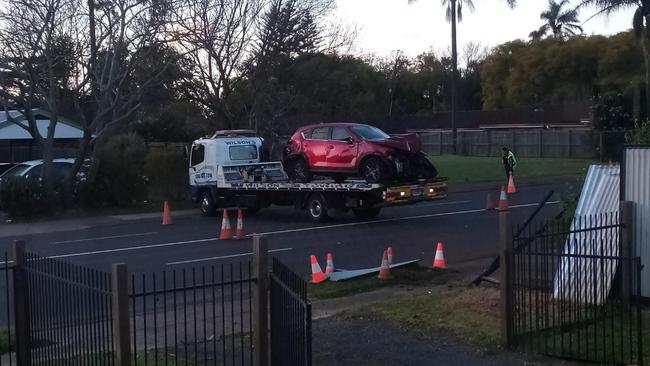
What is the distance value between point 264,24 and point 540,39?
178 feet

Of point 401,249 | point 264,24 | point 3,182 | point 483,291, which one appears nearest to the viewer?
point 483,291

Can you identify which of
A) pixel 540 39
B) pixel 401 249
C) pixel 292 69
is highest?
pixel 540 39

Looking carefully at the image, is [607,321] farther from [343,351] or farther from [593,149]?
[593,149]

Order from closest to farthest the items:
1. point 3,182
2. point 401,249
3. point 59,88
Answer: point 401,249 → point 3,182 → point 59,88

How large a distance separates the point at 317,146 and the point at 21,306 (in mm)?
17318

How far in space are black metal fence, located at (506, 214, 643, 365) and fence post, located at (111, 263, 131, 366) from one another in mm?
4163

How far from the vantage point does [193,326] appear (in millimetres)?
11039

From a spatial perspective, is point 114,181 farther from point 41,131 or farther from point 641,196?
point 641,196

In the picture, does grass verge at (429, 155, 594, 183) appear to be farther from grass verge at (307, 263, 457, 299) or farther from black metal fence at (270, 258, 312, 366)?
black metal fence at (270, 258, 312, 366)

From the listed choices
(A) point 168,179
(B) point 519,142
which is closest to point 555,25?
(B) point 519,142

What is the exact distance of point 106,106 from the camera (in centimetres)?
3114

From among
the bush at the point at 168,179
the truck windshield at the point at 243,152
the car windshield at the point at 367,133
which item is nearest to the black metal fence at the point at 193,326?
the car windshield at the point at 367,133

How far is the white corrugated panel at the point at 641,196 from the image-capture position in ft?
35.8

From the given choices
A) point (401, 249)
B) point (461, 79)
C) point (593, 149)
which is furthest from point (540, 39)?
point (401, 249)
